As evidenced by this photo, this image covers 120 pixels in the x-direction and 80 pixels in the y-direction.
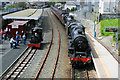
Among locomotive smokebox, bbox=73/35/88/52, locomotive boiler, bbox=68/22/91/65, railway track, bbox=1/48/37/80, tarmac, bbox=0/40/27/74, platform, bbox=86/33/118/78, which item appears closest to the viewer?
platform, bbox=86/33/118/78

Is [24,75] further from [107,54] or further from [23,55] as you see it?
[107,54]

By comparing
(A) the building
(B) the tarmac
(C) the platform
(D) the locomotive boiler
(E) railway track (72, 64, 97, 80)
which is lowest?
(E) railway track (72, 64, 97, 80)

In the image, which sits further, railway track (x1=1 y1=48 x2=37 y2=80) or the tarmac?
the tarmac

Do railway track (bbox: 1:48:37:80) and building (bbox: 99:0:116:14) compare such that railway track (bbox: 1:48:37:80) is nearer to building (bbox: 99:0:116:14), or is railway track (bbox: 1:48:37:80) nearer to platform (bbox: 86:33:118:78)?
platform (bbox: 86:33:118:78)

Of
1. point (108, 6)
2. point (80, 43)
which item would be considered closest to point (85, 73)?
point (80, 43)

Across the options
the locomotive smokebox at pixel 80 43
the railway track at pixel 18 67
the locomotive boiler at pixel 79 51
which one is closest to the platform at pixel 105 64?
the locomotive boiler at pixel 79 51

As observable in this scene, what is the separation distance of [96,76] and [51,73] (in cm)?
342

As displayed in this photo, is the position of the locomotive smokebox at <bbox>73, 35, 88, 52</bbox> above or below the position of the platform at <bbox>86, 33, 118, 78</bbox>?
above

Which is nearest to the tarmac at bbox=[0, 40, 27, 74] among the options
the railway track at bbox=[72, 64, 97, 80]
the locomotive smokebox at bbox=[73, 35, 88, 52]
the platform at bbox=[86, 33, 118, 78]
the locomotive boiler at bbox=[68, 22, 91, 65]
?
the locomotive boiler at bbox=[68, 22, 91, 65]

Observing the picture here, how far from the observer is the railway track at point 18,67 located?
1053 cm

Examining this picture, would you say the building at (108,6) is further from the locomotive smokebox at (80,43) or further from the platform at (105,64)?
the locomotive smokebox at (80,43)

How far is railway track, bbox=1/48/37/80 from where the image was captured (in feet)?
34.5

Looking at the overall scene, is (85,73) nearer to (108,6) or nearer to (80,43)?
(80,43)

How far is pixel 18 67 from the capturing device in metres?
12.1
